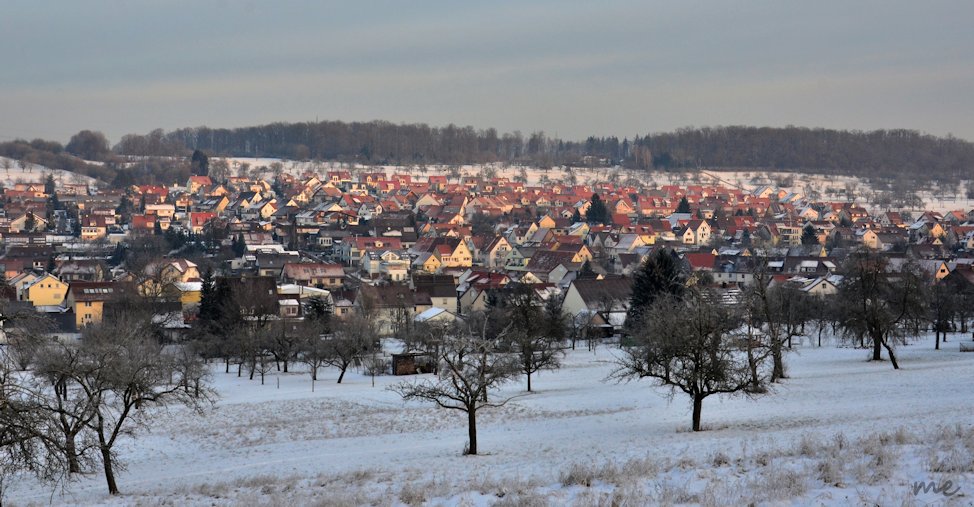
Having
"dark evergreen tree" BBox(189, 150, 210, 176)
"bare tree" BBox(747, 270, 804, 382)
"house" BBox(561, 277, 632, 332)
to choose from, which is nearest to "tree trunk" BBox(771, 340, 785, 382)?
"bare tree" BBox(747, 270, 804, 382)

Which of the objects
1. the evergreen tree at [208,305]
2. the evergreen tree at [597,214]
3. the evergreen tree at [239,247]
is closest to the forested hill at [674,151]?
the evergreen tree at [597,214]

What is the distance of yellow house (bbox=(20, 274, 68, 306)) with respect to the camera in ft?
167

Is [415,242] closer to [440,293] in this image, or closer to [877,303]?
[440,293]

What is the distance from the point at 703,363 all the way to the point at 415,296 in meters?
32.4

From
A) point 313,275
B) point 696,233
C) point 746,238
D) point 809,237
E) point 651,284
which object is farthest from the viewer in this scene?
point 696,233

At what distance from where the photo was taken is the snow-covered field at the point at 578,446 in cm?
957

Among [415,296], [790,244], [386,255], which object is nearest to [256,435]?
[415,296]

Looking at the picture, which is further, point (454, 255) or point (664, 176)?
point (664, 176)

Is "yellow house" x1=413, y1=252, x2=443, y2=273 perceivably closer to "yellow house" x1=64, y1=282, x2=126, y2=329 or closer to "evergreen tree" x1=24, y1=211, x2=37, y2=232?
"yellow house" x1=64, y1=282, x2=126, y2=329

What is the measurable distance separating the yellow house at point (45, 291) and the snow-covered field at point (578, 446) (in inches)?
1064

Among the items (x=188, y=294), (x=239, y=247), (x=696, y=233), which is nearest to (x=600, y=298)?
(x=188, y=294)

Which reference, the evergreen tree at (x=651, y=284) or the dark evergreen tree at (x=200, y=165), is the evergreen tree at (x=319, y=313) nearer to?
the evergreen tree at (x=651, y=284)

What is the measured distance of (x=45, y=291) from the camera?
51.4m

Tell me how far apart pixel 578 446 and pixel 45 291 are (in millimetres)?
43508
